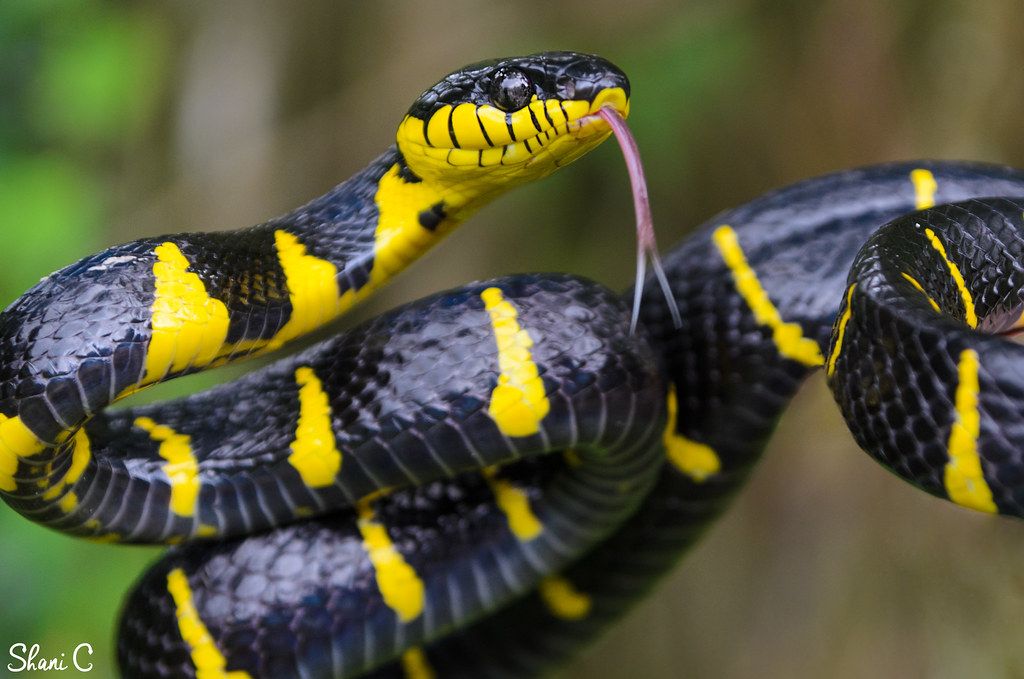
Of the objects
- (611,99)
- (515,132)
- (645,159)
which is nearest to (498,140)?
(515,132)

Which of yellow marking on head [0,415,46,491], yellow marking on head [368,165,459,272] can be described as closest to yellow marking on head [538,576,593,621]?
yellow marking on head [368,165,459,272]

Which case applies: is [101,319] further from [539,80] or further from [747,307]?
[747,307]

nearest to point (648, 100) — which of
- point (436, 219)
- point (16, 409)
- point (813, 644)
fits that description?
point (436, 219)

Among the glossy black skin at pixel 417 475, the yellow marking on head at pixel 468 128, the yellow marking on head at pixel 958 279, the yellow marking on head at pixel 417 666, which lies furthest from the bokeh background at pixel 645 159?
the yellow marking on head at pixel 958 279

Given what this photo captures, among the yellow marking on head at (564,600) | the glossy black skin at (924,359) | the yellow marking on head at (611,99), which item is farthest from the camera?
the yellow marking on head at (564,600)

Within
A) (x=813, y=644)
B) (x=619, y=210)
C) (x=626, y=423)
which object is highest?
(x=626, y=423)

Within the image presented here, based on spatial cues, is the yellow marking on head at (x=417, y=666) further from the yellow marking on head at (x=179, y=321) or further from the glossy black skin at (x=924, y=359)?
the glossy black skin at (x=924, y=359)

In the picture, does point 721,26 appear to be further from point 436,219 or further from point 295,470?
point 295,470
